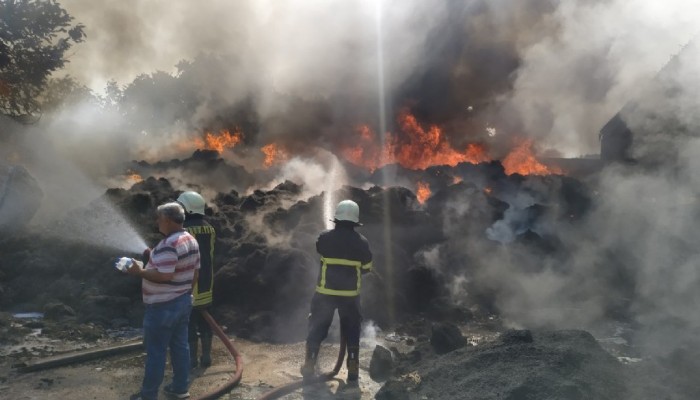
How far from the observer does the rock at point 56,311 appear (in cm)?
830

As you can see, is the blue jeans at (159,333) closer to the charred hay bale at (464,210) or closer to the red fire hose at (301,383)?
the red fire hose at (301,383)

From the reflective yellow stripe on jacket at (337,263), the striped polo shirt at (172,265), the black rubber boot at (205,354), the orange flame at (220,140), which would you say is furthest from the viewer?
the orange flame at (220,140)

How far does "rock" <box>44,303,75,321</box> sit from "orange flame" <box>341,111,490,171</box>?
18.6 m

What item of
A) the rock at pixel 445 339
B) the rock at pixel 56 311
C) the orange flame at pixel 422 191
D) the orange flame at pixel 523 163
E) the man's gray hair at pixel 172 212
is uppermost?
the orange flame at pixel 523 163

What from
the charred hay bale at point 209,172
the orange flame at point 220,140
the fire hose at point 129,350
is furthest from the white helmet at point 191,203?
the orange flame at point 220,140

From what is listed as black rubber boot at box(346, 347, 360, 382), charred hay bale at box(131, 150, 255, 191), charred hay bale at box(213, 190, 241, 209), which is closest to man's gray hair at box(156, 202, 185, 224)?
black rubber boot at box(346, 347, 360, 382)

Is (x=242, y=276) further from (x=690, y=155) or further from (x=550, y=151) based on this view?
(x=550, y=151)

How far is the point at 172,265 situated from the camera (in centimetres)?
460

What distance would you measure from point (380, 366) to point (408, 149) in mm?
21179

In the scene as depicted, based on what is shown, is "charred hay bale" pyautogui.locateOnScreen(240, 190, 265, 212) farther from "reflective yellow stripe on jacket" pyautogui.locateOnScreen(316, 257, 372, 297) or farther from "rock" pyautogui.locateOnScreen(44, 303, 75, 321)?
"reflective yellow stripe on jacket" pyautogui.locateOnScreen(316, 257, 372, 297)

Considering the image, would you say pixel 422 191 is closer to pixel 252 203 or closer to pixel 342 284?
pixel 252 203

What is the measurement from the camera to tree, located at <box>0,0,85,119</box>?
63.5ft

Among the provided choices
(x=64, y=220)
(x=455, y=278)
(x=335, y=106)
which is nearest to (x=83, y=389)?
(x=64, y=220)

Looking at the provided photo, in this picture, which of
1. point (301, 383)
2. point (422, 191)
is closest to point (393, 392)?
point (301, 383)
